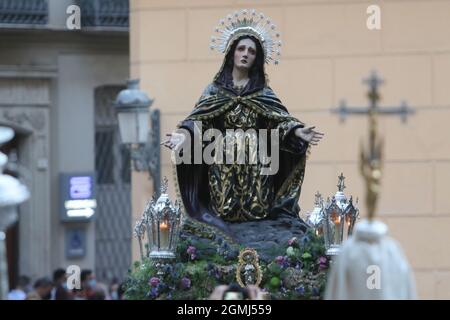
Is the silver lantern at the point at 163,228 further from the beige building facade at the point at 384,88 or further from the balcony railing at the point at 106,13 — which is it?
the balcony railing at the point at 106,13

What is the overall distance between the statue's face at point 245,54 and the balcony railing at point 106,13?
1062 centimetres

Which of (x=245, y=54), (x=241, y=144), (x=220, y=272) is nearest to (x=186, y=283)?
(x=220, y=272)

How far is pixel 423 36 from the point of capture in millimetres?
17516

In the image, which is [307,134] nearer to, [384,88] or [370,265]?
[370,265]

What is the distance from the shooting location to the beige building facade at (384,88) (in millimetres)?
17328

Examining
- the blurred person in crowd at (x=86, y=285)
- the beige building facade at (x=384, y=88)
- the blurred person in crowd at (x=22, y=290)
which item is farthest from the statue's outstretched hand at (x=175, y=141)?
the beige building facade at (x=384, y=88)

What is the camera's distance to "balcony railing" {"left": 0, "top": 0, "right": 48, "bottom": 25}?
2305 cm

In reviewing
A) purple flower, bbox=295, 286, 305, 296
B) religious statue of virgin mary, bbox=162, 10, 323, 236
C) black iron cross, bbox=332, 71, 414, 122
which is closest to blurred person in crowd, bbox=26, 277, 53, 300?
religious statue of virgin mary, bbox=162, 10, 323, 236

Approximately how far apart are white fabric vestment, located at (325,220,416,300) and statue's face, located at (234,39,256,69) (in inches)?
169

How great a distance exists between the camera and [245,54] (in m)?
12.6

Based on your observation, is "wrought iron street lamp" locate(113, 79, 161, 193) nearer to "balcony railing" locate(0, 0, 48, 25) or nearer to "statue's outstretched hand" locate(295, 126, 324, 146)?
"statue's outstretched hand" locate(295, 126, 324, 146)
